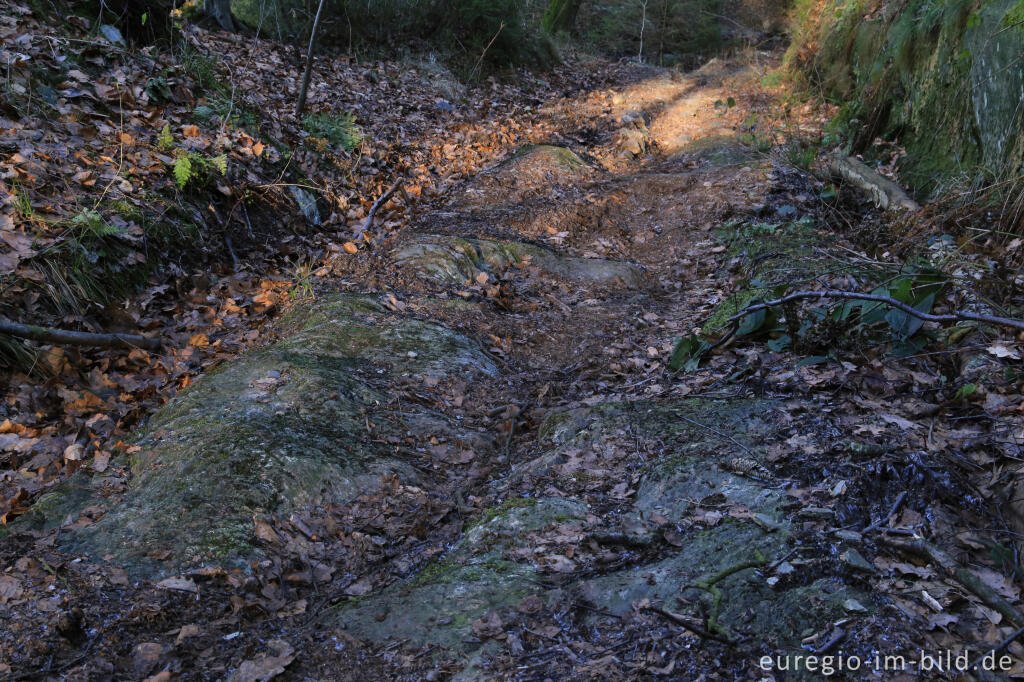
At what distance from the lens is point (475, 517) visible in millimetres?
3211

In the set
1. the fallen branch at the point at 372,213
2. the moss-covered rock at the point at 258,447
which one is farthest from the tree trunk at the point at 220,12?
the moss-covered rock at the point at 258,447

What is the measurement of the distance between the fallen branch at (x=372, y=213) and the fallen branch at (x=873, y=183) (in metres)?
5.70

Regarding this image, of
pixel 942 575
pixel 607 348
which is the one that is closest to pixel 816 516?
pixel 942 575

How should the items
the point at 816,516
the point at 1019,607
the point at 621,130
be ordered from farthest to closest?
1. the point at 621,130
2. the point at 816,516
3. the point at 1019,607

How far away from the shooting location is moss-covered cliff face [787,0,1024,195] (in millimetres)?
5473

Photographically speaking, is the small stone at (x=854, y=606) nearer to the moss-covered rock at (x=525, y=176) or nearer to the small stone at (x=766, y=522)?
the small stone at (x=766, y=522)

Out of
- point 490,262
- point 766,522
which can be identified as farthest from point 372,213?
point 766,522

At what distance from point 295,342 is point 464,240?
2.33 meters

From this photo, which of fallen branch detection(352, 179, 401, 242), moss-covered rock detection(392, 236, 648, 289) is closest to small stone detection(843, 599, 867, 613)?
moss-covered rock detection(392, 236, 648, 289)

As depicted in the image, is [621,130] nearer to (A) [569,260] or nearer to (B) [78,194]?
(A) [569,260]

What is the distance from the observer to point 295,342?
14.7ft

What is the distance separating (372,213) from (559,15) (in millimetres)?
13383

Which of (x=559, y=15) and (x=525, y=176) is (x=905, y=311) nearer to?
(x=525, y=176)

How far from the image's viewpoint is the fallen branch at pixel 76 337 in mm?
3938
